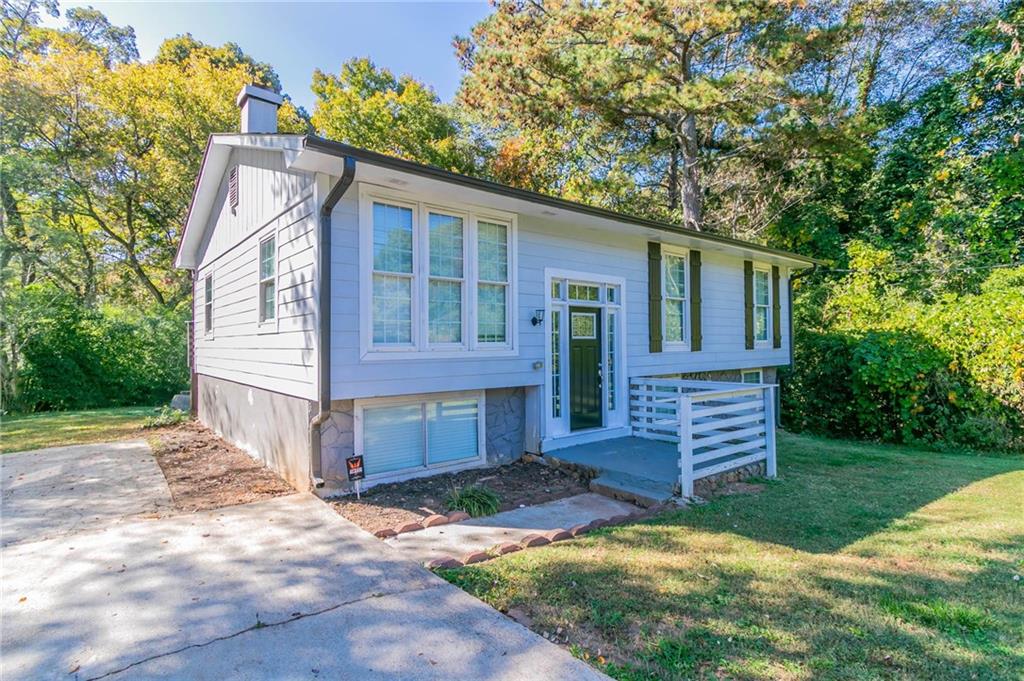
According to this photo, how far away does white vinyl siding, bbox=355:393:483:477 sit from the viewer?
5465mm

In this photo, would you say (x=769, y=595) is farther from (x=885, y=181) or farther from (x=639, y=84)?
(x=885, y=181)

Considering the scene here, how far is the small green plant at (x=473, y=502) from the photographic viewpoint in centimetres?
480

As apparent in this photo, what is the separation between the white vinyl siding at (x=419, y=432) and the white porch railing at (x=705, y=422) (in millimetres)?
2458

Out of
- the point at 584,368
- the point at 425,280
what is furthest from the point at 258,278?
the point at 584,368

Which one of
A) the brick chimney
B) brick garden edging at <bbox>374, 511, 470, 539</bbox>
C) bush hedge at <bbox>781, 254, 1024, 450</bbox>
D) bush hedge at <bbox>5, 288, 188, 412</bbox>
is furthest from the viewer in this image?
bush hedge at <bbox>5, 288, 188, 412</bbox>

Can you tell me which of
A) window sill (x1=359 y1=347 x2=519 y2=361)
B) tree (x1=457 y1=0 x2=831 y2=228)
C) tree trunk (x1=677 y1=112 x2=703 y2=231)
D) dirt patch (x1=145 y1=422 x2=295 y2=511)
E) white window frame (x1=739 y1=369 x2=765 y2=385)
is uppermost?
tree (x1=457 y1=0 x2=831 y2=228)

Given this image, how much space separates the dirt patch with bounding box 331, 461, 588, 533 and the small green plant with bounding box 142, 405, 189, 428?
716 cm

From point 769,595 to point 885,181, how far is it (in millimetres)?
15204

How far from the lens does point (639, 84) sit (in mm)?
12109

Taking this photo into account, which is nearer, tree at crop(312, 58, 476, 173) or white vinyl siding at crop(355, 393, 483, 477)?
white vinyl siding at crop(355, 393, 483, 477)

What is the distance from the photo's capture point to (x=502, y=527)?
445 cm

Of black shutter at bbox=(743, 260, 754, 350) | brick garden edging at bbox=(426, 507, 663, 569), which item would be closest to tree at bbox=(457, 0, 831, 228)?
black shutter at bbox=(743, 260, 754, 350)

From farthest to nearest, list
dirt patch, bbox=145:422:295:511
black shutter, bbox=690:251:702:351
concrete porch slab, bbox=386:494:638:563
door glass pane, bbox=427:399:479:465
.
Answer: black shutter, bbox=690:251:702:351, door glass pane, bbox=427:399:479:465, dirt patch, bbox=145:422:295:511, concrete porch slab, bbox=386:494:638:563

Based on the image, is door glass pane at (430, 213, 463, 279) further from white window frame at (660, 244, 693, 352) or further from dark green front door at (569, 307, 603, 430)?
white window frame at (660, 244, 693, 352)
